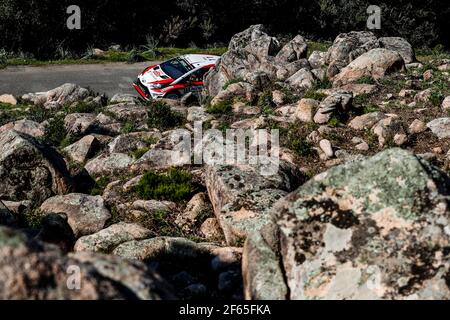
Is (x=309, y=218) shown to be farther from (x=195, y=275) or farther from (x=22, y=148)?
(x=22, y=148)

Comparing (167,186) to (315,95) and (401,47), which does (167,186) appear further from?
(401,47)

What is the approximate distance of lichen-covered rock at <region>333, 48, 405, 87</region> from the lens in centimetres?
2042

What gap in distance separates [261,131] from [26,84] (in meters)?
15.5

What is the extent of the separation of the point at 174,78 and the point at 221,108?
5.50 meters

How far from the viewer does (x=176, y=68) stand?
25172mm

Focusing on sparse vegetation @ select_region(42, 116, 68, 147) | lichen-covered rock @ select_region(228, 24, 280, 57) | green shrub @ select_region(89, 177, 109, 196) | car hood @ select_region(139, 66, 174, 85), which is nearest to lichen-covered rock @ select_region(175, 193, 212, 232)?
green shrub @ select_region(89, 177, 109, 196)

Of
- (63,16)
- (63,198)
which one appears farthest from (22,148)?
(63,16)

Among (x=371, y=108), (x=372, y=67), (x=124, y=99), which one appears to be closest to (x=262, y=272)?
(x=371, y=108)

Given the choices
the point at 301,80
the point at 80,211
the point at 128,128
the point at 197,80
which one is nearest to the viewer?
the point at 80,211

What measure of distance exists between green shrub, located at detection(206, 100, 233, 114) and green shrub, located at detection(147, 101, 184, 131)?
1.01 metres

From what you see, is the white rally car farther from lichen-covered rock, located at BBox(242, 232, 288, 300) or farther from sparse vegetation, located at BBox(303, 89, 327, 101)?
lichen-covered rock, located at BBox(242, 232, 288, 300)

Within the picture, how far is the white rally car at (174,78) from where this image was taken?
2406 centimetres

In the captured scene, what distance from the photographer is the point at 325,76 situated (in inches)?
848

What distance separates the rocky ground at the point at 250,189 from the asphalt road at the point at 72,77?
6.75 ft
